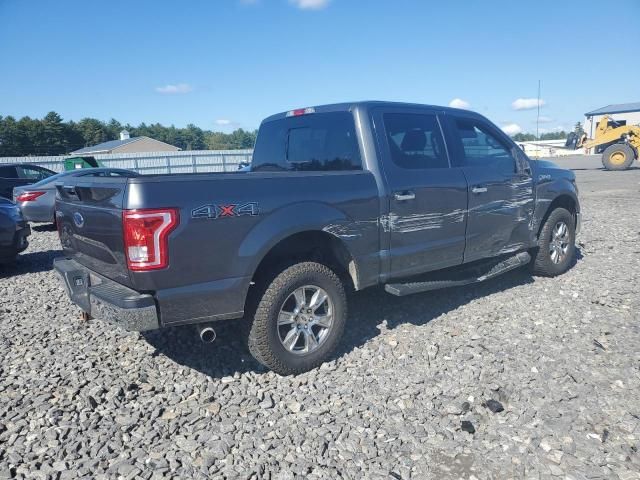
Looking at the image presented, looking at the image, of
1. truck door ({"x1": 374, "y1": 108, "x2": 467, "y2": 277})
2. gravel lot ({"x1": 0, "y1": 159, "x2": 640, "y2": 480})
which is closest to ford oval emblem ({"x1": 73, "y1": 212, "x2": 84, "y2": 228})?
gravel lot ({"x1": 0, "y1": 159, "x2": 640, "y2": 480})

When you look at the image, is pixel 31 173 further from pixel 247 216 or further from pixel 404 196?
pixel 404 196

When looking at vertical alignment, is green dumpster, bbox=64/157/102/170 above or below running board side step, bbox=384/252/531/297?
above

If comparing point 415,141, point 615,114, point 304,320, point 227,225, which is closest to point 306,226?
point 227,225

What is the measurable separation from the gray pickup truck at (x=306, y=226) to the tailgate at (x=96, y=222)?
15 mm

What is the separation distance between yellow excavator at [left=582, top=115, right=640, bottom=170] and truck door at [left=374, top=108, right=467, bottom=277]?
2265cm

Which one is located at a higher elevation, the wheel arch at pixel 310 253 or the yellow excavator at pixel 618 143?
the yellow excavator at pixel 618 143

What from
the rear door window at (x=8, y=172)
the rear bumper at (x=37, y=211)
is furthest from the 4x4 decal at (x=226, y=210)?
the rear door window at (x=8, y=172)

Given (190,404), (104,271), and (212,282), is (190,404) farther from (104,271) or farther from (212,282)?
(104,271)

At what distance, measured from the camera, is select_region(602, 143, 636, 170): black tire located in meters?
22.6

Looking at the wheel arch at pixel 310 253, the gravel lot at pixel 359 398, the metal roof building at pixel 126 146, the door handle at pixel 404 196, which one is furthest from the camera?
the metal roof building at pixel 126 146

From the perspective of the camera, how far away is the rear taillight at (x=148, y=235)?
2832mm

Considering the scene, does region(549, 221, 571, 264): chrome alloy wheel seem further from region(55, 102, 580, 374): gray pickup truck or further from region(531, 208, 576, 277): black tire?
region(55, 102, 580, 374): gray pickup truck

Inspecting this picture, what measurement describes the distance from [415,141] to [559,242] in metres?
2.78

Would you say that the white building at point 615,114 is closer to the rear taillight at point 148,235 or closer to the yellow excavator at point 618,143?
the yellow excavator at point 618,143
